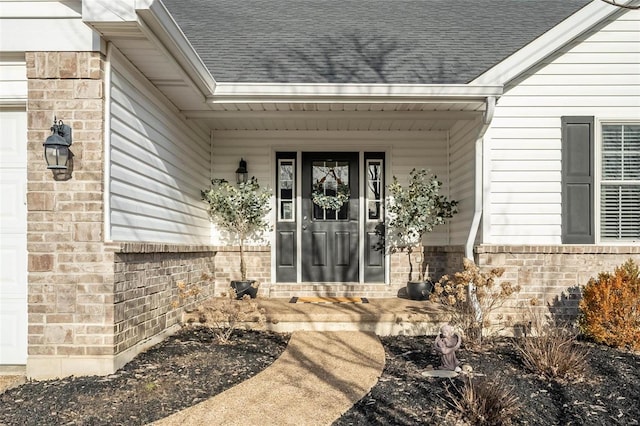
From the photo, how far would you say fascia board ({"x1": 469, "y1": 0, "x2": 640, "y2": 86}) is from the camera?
221 inches

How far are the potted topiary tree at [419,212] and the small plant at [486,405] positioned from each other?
3600mm

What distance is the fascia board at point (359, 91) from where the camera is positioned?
5.62 meters

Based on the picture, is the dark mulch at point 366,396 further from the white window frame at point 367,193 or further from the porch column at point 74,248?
the white window frame at point 367,193

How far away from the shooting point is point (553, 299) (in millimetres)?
5859

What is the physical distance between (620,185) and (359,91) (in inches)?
135

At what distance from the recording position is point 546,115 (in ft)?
19.5

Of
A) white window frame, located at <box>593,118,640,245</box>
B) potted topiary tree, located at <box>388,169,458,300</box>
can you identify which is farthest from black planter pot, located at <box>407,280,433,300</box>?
white window frame, located at <box>593,118,640,245</box>

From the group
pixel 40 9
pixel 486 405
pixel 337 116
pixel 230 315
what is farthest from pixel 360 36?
pixel 486 405

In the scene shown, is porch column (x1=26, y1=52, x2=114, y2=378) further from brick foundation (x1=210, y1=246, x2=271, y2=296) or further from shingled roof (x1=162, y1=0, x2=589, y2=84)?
brick foundation (x1=210, y1=246, x2=271, y2=296)

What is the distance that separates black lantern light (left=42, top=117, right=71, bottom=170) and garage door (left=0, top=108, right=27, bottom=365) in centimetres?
67

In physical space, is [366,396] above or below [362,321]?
below

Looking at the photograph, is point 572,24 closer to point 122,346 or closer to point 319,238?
point 319,238

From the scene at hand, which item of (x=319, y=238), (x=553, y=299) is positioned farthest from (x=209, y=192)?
(x=553, y=299)

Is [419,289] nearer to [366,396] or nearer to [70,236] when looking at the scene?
[366,396]
